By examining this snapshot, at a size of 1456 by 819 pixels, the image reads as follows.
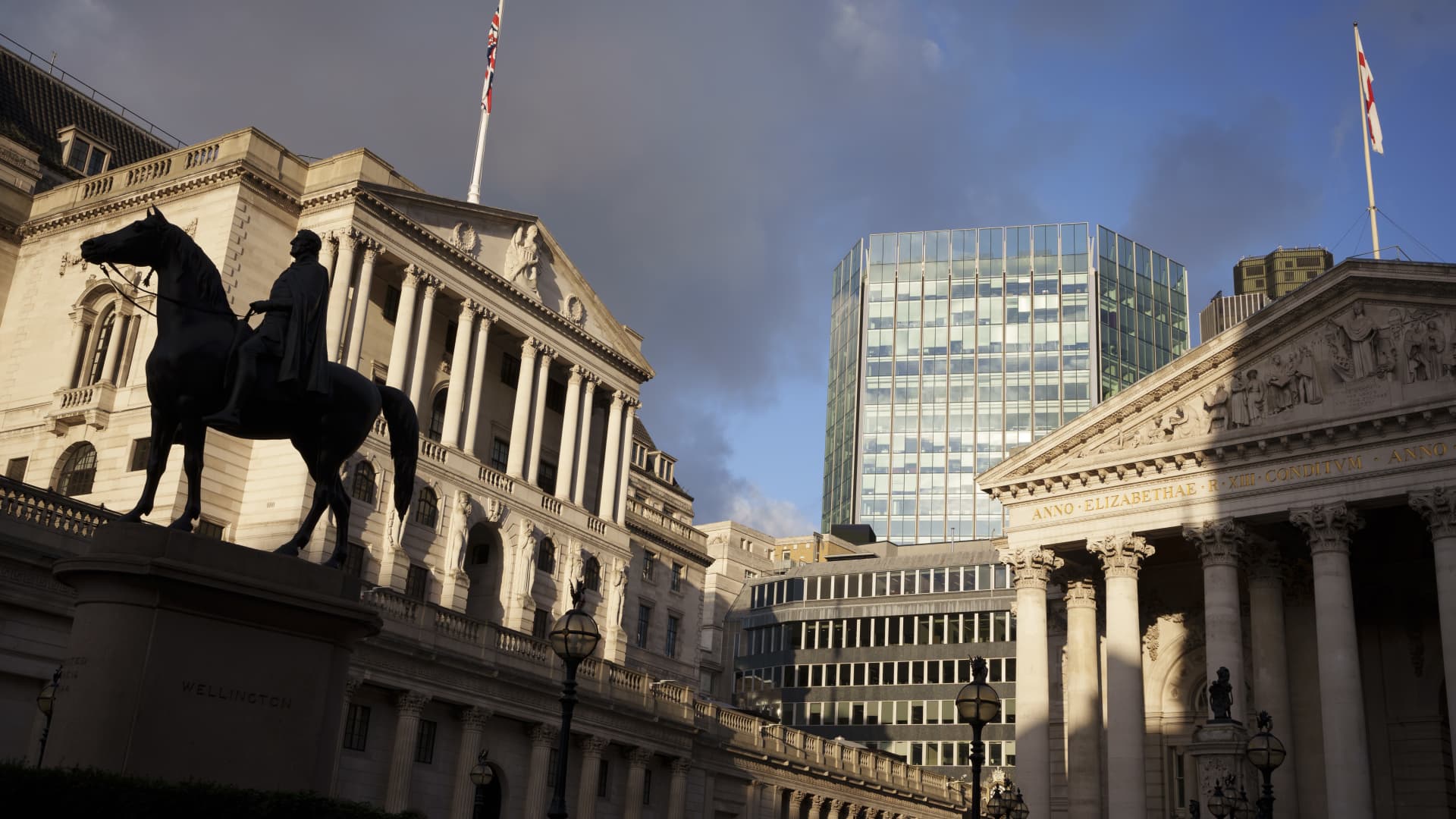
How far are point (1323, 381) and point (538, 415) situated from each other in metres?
→ 32.8

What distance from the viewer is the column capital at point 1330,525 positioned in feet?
138

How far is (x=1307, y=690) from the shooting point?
45.3m

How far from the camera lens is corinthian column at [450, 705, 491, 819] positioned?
45.2 m

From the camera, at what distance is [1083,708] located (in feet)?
156

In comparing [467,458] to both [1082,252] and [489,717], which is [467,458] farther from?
[1082,252]

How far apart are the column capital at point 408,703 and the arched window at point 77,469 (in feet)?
49.6

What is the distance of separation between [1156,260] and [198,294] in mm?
148595

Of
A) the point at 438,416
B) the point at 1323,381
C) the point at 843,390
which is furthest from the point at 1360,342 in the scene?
the point at 843,390

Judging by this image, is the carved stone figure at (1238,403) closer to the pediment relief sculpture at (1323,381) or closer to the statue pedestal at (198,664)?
the pediment relief sculpture at (1323,381)

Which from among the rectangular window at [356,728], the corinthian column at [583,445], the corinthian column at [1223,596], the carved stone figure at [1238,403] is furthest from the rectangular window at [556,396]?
the carved stone figure at [1238,403]

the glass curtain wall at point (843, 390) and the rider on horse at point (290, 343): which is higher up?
the glass curtain wall at point (843, 390)

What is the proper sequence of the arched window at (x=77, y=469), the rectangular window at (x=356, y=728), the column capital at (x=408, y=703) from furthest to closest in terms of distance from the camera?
1. the arched window at (x=77, y=469)
2. the column capital at (x=408, y=703)
3. the rectangular window at (x=356, y=728)

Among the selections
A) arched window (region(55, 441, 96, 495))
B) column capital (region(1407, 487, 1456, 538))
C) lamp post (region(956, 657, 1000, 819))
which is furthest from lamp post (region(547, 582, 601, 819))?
arched window (region(55, 441, 96, 495))

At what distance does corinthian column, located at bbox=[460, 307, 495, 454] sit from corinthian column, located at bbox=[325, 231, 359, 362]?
23.4 ft
